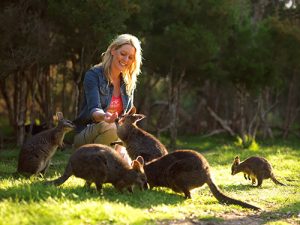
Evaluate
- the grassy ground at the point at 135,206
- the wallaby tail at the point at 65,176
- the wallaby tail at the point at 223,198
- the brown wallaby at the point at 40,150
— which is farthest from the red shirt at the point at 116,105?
the wallaby tail at the point at 223,198

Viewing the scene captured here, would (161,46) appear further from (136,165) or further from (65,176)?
(65,176)

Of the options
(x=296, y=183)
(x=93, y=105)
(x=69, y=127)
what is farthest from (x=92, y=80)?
(x=296, y=183)

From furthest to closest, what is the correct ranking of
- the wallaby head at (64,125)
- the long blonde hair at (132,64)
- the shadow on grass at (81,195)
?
the wallaby head at (64,125), the long blonde hair at (132,64), the shadow on grass at (81,195)

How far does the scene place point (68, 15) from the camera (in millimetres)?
15062

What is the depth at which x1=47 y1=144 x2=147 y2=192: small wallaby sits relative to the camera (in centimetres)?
757

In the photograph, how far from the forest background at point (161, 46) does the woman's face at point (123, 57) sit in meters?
4.72

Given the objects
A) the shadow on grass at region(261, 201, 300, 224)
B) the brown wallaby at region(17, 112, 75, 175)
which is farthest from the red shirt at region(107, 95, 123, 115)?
the shadow on grass at region(261, 201, 300, 224)

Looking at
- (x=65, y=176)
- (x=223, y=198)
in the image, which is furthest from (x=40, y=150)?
(x=223, y=198)

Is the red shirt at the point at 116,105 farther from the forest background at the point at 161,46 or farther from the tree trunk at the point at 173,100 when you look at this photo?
the tree trunk at the point at 173,100

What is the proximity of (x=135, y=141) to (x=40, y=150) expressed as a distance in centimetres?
195

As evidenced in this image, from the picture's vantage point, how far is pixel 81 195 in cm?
740

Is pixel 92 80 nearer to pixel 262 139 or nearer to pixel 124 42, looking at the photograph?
pixel 124 42

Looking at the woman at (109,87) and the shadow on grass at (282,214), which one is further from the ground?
the woman at (109,87)

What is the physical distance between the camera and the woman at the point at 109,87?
9172mm
